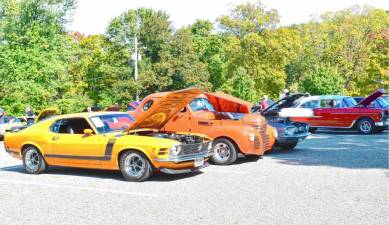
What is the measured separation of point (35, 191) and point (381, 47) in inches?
1844

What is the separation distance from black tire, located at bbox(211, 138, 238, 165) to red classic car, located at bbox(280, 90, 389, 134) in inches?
342

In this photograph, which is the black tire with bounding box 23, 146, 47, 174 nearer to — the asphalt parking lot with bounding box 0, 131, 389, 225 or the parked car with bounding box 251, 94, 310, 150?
the asphalt parking lot with bounding box 0, 131, 389, 225

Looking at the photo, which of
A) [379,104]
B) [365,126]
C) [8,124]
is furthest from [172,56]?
[365,126]

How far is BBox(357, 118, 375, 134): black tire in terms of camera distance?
20.4 m

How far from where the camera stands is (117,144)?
9734 millimetres

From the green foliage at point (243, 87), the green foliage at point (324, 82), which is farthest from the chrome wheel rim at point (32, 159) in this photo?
the green foliage at point (243, 87)

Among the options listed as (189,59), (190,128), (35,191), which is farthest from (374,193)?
(189,59)

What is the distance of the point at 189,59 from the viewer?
57.2 m

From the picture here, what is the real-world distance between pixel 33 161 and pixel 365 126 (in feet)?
46.7

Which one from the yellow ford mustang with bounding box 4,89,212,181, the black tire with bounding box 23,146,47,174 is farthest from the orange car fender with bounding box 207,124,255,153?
the black tire with bounding box 23,146,47,174

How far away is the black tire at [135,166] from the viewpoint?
9.55 meters

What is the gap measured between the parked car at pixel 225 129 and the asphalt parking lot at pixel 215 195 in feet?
1.57

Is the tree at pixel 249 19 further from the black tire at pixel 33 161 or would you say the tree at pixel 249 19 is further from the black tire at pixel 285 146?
the black tire at pixel 33 161

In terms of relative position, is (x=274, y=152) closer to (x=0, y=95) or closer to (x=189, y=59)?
(x=0, y=95)
